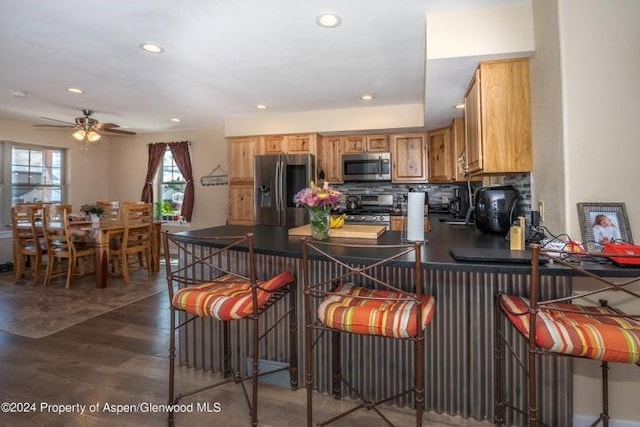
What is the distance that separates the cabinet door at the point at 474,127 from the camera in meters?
2.13

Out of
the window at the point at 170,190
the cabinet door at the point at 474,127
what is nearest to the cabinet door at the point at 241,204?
the window at the point at 170,190

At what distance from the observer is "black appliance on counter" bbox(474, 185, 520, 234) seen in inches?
83.5

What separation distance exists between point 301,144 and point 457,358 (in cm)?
347

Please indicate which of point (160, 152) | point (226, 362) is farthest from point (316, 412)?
point (160, 152)

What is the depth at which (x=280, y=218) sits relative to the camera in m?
4.50

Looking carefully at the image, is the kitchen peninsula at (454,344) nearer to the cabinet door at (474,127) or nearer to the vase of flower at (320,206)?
the vase of flower at (320,206)

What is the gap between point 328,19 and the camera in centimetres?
217

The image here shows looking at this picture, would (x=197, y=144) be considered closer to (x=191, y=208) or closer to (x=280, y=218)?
(x=191, y=208)

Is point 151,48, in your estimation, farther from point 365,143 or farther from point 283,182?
point 365,143

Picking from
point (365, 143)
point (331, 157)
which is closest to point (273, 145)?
point (331, 157)

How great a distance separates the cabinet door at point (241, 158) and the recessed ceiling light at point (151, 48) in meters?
2.17

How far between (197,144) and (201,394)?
15.6 ft

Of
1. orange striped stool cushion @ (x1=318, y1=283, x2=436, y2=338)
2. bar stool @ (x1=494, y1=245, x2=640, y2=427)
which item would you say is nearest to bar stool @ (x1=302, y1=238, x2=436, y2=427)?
orange striped stool cushion @ (x1=318, y1=283, x2=436, y2=338)

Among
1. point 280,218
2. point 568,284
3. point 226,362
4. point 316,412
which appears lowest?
point 316,412
